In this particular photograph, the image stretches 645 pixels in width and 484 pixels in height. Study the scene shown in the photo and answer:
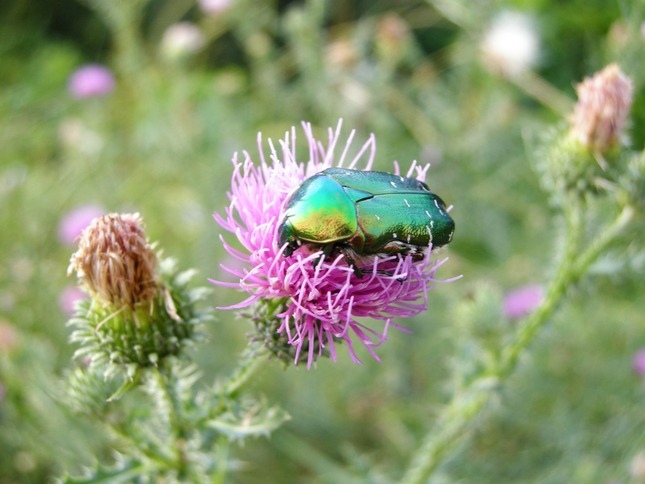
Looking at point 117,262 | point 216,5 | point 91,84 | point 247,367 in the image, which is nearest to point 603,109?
point 247,367

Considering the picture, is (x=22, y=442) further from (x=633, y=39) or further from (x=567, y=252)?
(x=633, y=39)

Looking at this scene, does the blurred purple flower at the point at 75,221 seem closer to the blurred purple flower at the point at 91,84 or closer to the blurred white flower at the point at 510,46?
the blurred purple flower at the point at 91,84

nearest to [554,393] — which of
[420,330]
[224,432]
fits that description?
[420,330]

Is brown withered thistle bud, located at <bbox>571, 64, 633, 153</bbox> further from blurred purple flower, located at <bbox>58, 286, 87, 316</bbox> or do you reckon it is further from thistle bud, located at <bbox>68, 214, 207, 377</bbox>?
blurred purple flower, located at <bbox>58, 286, 87, 316</bbox>

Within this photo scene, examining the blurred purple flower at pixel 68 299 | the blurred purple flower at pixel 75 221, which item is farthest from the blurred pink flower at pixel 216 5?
the blurred purple flower at pixel 68 299

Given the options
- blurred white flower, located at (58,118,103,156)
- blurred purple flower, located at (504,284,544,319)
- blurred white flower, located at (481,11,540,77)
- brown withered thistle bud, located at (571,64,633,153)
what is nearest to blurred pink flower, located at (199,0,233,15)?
blurred white flower, located at (58,118,103,156)
